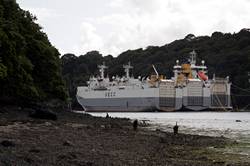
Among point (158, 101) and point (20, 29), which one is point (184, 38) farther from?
point (20, 29)

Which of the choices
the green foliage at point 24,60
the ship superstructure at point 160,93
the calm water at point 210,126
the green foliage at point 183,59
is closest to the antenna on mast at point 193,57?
the ship superstructure at point 160,93

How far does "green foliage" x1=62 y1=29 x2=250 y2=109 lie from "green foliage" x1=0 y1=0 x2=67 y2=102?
3631 inches

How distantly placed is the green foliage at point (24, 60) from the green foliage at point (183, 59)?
92.2 meters

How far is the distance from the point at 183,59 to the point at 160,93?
2953 cm

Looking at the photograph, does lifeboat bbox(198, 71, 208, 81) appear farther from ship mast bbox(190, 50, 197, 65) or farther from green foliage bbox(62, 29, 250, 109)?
green foliage bbox(62, 29, 250, 109)

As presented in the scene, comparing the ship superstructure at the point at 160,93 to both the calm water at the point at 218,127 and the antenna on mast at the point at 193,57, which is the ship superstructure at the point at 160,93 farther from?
the calm water at the point at 218,127

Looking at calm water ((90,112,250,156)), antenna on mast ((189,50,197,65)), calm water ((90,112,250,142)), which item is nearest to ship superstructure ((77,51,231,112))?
antenna on mast ((189,50,197,65))

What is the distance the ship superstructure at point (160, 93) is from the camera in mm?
140000

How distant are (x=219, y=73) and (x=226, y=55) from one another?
335 inches

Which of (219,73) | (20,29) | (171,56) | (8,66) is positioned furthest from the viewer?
(171,56)

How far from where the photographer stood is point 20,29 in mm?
46250

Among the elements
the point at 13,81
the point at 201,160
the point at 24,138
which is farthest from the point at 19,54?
the point at 201,160

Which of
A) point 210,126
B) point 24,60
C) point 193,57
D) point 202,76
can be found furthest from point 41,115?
point 193,57

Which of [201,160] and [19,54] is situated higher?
[19,54]
